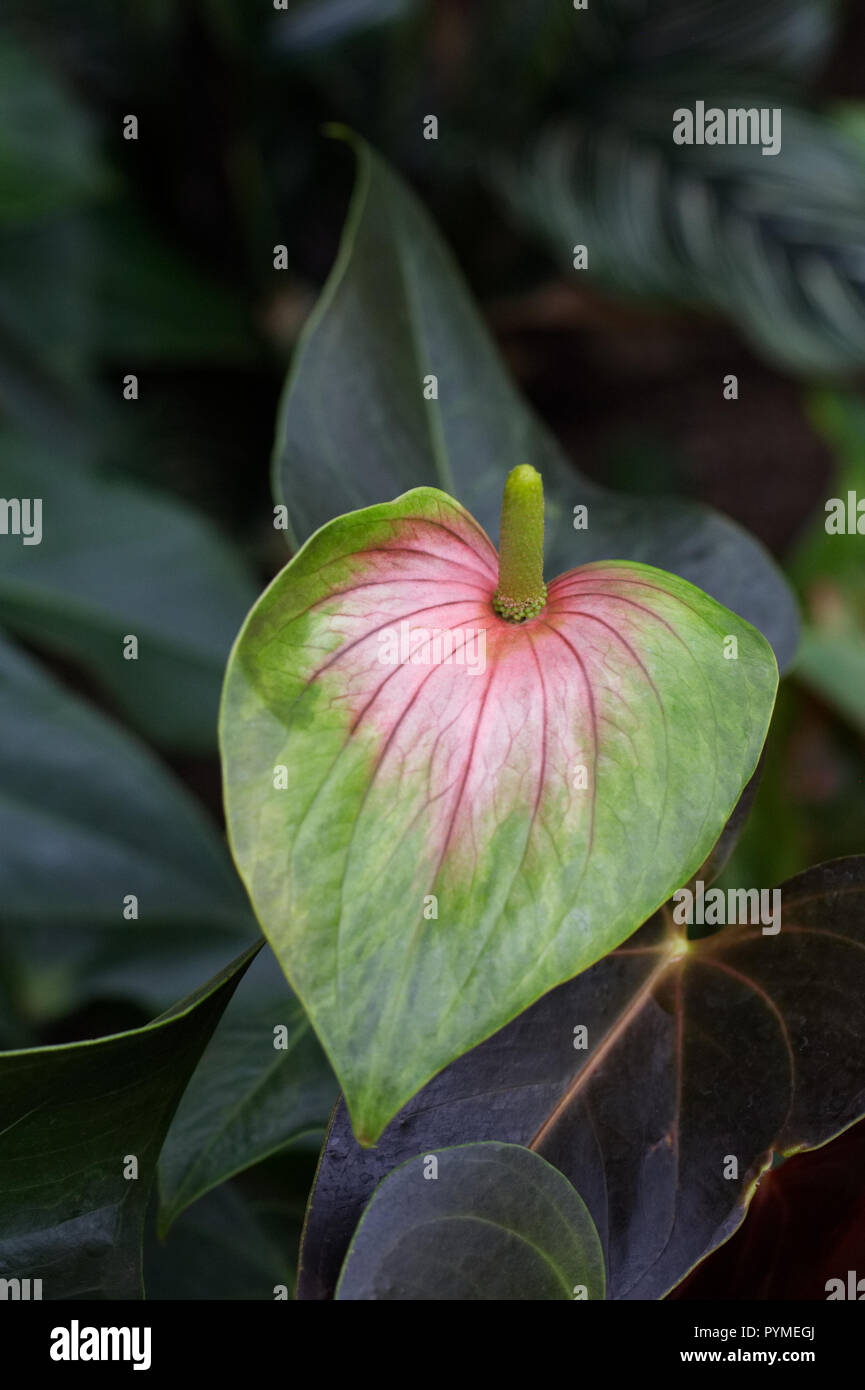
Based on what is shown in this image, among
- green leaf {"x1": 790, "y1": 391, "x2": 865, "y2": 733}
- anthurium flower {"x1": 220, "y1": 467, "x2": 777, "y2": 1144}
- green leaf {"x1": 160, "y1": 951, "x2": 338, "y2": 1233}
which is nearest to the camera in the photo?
anthurium flower {"x1": 220, "y1": 467, "x2": 777, "y2": 1144}

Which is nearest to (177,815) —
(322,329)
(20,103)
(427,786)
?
(322,329)

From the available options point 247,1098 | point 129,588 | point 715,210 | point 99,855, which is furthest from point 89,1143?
point 715,210

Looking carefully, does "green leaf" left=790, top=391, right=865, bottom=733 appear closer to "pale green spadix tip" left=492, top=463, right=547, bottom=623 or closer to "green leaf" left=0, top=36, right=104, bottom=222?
"pale green spadix tip" left=492, top=463, right=547, bottom=623

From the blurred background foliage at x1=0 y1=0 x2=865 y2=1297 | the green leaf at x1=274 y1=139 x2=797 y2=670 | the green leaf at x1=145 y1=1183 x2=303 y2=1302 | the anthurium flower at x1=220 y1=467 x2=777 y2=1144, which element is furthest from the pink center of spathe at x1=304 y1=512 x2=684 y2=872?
the blurred background foliage at x1=0 y1=0 x2=865 y2=1297

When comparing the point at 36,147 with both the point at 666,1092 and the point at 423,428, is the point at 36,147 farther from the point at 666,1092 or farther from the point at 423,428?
the point at 666,1092

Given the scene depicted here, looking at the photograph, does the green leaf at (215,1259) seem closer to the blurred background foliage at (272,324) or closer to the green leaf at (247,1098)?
the green leaf at (247,1098)
